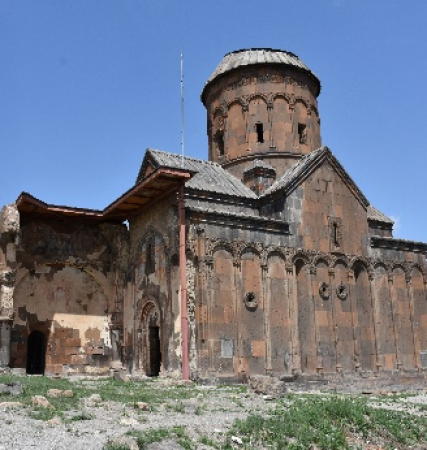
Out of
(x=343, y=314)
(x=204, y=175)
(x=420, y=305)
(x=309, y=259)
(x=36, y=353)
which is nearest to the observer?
(x=309, y=259)

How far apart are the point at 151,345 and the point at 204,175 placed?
247 inches

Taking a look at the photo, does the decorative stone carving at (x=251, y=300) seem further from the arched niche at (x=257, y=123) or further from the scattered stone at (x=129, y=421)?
the scattered stone at (x=129, y=421)

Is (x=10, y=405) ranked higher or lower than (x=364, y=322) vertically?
lower

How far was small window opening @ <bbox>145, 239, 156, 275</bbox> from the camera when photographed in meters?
17.8

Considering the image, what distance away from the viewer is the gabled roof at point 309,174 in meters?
18.5

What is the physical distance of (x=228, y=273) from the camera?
53.4ft

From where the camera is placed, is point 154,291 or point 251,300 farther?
point 154,291

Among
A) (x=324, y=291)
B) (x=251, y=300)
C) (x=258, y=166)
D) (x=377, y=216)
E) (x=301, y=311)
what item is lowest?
(x=301, y=311)

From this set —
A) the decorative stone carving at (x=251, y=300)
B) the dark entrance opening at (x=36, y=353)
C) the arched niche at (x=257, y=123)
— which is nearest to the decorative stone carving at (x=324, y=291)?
the decorative stone carving at (x=251, y=300)

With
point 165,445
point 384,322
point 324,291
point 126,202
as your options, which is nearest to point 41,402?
point 165,445

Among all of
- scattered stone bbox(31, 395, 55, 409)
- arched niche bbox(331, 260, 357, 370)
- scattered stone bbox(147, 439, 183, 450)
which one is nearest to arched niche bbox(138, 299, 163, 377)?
arched niche bbox(331, 260, 357, 370)

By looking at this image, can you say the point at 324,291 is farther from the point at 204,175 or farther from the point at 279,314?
the point at 204,175

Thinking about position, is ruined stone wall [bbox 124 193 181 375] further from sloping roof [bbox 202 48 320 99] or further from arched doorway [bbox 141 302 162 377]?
sloping roof [bbox 202 48 320 99]

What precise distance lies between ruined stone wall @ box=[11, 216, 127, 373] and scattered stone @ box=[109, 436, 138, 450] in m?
12.5
